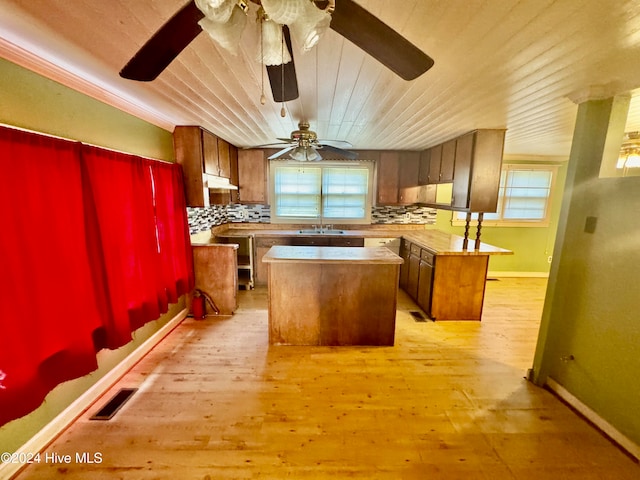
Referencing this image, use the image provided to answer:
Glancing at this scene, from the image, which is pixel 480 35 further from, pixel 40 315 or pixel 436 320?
pixel 436 320

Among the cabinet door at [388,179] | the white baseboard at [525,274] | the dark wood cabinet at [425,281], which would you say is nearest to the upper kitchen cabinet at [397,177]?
the cabinet door at [388,179]

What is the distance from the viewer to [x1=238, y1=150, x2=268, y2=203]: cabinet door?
4.48m

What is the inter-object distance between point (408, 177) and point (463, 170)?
1346 mm

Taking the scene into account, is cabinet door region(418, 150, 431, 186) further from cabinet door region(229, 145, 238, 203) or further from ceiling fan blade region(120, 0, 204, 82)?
ceiling fan blade region(120, 0, 204, 82)

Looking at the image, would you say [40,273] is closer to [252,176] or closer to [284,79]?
[284,79]

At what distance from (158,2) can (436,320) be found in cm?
365

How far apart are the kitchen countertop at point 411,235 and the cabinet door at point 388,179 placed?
0.55 meters

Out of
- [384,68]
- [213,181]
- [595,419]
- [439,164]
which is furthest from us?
[439,164]

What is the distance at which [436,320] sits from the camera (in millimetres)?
3312

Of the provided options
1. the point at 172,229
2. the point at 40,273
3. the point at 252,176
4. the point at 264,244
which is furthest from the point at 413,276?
the point at 40,273

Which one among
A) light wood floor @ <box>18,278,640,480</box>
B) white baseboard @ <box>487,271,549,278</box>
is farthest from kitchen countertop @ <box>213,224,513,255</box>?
white baseboard @ <box>487,271,549,278</box>

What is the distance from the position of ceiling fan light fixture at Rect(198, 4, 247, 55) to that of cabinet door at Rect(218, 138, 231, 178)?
2995mm

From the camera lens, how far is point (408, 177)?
4.51m

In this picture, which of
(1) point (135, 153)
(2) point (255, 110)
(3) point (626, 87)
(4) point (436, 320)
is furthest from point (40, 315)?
(3) point (626, 87)
